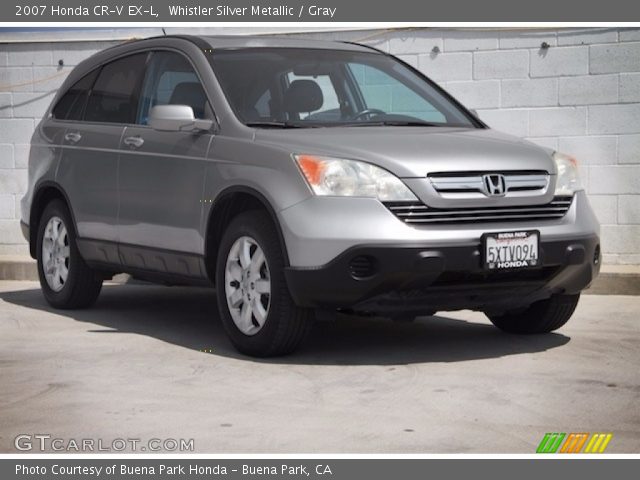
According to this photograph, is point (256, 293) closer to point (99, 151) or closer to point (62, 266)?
point (99, 151)

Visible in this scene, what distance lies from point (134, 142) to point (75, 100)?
1402 millimetres

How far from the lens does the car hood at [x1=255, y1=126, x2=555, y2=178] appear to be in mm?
7414

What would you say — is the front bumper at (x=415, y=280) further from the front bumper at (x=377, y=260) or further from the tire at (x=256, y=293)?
the tire at (x=256, y=293)

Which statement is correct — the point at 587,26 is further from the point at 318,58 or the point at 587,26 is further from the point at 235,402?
the point at 235,402

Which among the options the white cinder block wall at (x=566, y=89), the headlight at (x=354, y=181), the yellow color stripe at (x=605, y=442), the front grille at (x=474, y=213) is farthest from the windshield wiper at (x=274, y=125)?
the white cinder block wall at (x=566, y=89)

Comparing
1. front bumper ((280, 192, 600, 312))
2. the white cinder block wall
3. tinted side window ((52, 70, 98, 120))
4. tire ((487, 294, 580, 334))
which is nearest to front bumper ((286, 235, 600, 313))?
front bumper ((280, 192, 600, 312))

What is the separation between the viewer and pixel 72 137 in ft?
31.9

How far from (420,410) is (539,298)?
5.77ft

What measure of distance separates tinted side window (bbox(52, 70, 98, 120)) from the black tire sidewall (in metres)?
2.48

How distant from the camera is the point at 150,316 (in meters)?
9.73

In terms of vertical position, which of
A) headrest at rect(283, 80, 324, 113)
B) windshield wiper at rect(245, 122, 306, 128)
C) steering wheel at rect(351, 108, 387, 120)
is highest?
headrest at rect(283, 80, 324, 113)

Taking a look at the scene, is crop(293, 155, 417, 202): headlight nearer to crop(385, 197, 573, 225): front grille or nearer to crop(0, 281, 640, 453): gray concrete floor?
crop(385, 197, 573, 225): front grille

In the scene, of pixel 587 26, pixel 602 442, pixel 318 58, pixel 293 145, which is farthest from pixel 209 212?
pixel 587 26
